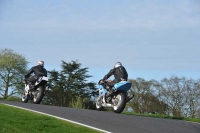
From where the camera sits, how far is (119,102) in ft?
50.3

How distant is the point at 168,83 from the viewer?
5559 cm

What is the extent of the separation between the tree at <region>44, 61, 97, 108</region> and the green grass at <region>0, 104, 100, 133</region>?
138ft

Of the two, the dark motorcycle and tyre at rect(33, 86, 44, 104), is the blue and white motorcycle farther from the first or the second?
tyre at rect(33, 86, 44, 104)

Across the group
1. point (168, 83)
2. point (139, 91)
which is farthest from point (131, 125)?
point (139, 91)

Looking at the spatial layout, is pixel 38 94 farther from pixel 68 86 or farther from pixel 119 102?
pixel 68 86

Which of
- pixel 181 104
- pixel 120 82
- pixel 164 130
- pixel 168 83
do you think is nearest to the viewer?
pixel 164 130

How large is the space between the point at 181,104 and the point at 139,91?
12161 millimetres

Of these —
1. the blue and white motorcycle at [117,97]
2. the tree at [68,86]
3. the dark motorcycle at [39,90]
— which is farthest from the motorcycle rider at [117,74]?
the tree at [68,86]

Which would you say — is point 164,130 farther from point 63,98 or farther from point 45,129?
point 63,98

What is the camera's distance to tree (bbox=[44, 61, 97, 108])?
54.4m

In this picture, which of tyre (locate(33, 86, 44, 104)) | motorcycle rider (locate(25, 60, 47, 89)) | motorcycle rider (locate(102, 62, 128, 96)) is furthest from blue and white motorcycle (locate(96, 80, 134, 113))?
motorcycle rider (locate(25, 60, 47, 89))

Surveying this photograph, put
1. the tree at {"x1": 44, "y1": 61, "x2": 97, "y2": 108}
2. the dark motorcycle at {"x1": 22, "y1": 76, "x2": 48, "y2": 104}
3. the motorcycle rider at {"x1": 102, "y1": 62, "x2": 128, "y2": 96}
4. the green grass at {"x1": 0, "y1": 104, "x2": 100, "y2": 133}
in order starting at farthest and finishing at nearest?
1. the tree at {"x1": 44, "y1": 61, "x2": 97, "y2": 108}
2. the dark motorcycle at {"x1": 22, "y1": 76, "x2": 48, "y2": 104}
3. the motorcycle rider at {"x1": 102, "y1": 62, "x2": 128, "y2": 96}
4. the green grass at {"x1": 0, "y1": 104, "x2": 100, "y2": 133}

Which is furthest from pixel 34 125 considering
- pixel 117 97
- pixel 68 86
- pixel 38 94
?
pixel 68 86

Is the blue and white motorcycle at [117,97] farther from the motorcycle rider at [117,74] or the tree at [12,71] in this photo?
the tree at [12,71]
